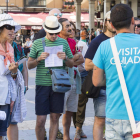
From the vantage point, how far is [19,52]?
468 cm

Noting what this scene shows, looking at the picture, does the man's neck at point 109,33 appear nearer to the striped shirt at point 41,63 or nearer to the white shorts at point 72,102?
the striped shirt at point 41,63

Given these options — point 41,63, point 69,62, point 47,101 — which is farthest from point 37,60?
point 47,101

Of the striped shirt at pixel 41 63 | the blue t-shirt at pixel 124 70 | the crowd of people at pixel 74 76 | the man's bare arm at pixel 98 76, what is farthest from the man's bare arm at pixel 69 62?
the blue t-shirt at pixel 124 70

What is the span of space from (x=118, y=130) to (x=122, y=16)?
0.96 meters

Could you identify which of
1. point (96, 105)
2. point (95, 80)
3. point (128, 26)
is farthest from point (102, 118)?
point (128, 26)

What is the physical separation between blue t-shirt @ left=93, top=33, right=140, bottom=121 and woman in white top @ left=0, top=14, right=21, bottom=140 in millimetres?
1433

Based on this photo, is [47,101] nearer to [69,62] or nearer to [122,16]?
[69,62]

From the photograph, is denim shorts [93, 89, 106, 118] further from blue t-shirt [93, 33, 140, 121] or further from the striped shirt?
blue t-shirt [93, 33, 140, 121]

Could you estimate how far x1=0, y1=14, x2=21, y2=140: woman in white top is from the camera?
4.16 m

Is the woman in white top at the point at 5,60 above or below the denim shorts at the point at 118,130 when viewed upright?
above

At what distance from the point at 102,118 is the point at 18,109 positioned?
1.12m

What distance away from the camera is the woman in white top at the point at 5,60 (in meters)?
4.16

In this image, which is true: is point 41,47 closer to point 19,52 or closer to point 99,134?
point 19,52

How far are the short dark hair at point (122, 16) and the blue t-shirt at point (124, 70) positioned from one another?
0.09m
